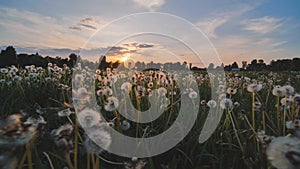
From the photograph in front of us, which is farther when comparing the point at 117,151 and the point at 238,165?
the point at 117,151

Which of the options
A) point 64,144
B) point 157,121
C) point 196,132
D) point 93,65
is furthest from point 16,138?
point 93,65

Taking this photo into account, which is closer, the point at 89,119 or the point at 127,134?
the point at 89,119

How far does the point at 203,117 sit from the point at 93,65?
16.9 feet

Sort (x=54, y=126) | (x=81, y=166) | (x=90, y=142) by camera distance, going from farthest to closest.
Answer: (x=54, y=126) < (x=81, y=166) < (x=90, y=142)

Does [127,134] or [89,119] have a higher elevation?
[89,119]

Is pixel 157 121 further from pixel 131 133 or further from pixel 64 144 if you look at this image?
pixel 64 144

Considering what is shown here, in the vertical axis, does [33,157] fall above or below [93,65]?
below

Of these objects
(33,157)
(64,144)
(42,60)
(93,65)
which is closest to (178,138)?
(33,157)

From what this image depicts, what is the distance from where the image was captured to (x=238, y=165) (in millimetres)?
1734

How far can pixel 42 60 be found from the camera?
67.1 ft

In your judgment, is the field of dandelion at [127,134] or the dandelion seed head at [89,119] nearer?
the field of dandelion at [127,134]

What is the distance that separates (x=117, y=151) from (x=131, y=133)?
0.34 meters

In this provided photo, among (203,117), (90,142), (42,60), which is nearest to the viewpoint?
(90,142)

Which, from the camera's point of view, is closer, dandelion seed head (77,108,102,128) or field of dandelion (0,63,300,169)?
field of dandelion (0,63,300,169)
